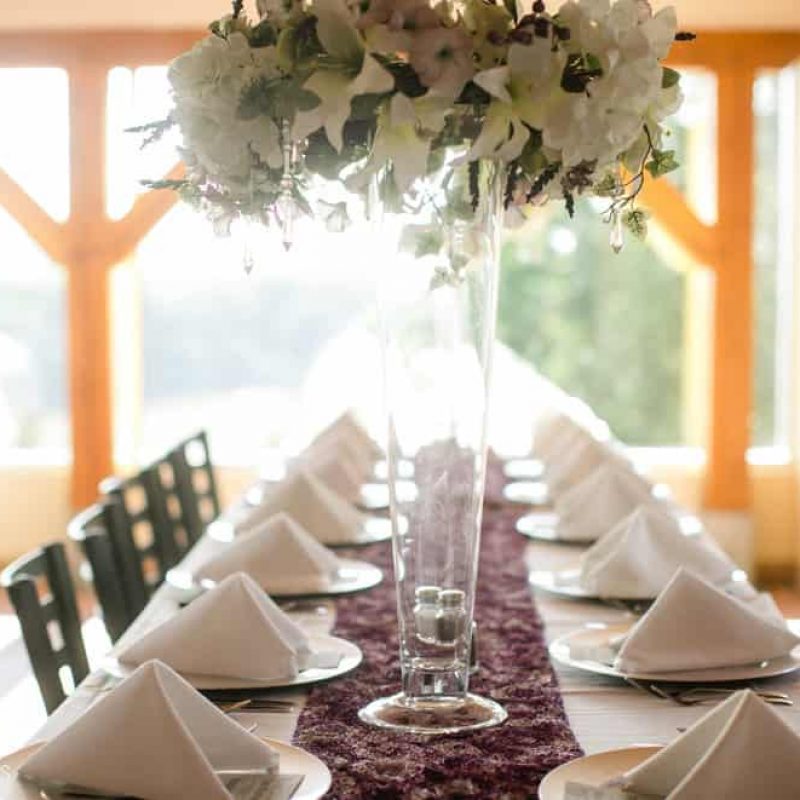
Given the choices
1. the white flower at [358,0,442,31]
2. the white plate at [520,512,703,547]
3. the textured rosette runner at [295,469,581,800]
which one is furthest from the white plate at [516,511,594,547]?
the white flower at [358,0,442,31]

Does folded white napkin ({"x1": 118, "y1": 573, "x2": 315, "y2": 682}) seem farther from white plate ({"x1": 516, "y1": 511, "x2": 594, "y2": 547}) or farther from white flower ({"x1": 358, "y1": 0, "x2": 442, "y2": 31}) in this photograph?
white plate ({"x1": 516, "y1": 511, "x2": 594, "y2": 547})

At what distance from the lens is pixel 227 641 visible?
2.02 m

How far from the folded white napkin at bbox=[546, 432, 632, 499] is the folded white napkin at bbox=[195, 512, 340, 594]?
121 centimetres

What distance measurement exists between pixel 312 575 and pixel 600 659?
2.23 feet

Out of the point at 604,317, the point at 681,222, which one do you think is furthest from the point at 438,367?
the point at 604,317

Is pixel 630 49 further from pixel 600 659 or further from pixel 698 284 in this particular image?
pixel 698 284

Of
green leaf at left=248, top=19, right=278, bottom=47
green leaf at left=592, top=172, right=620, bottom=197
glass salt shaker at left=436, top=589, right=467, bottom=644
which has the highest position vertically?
green leaf at left=248, top=19, right=278, bottom=47

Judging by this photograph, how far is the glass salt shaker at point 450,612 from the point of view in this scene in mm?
1771

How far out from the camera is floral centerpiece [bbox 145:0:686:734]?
5.25 ft

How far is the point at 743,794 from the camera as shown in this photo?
142cm

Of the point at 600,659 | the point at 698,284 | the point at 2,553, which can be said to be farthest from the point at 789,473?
the point at 600,659

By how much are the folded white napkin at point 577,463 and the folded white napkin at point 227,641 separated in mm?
1793

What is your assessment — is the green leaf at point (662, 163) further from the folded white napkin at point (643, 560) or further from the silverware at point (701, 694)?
the folded white napkin at point (643, 560)

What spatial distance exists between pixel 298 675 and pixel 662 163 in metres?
0.81
